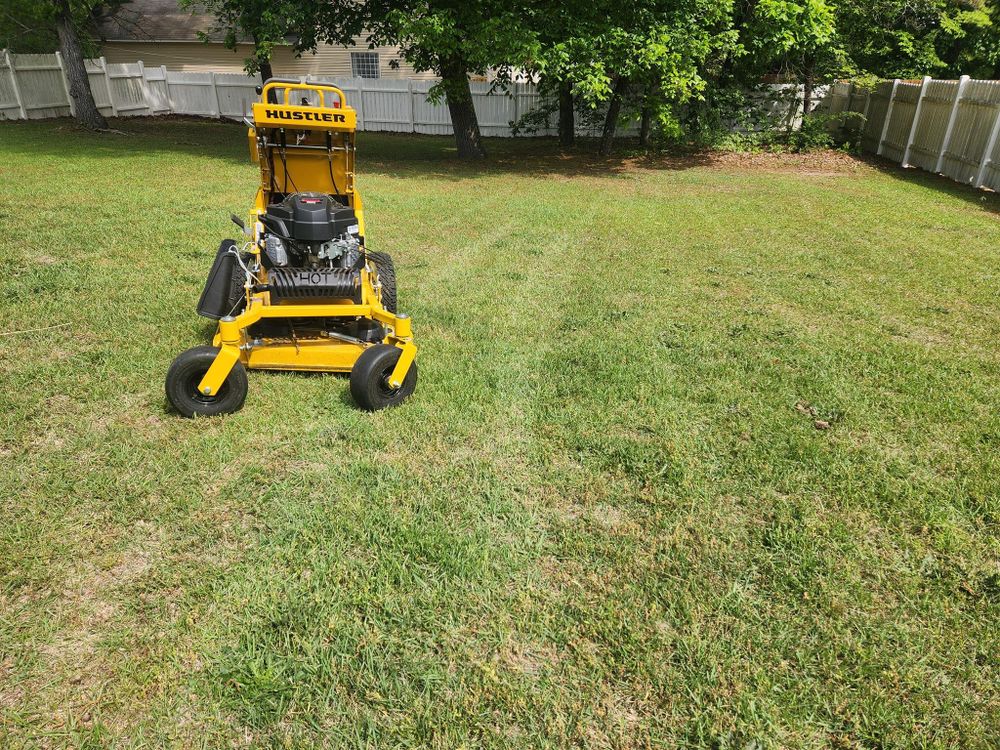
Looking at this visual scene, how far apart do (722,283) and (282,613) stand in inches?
220

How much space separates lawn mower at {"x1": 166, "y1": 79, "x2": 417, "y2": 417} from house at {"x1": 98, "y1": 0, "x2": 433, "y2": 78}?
24464 mm

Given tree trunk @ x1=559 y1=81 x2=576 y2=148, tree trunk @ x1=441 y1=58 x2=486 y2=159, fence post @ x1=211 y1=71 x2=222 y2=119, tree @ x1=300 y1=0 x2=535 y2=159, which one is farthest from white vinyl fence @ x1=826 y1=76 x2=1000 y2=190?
fence post @ x1=211 y1=71 x2=222 y2=119

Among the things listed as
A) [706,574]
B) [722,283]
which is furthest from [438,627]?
[722,283]

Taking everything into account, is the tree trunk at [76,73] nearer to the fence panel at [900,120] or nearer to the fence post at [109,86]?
the fence post at [109,86]

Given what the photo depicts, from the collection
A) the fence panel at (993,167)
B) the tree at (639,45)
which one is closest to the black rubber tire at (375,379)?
the tree at (639,45)

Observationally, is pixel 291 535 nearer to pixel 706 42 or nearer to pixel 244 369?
pixel 244 369

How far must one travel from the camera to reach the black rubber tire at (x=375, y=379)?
3.82 m

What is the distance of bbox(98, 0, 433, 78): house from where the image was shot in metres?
27.3

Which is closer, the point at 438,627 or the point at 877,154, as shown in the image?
the point at 438,627

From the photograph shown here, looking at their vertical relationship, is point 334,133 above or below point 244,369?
above

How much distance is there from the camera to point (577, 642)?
8.02ft

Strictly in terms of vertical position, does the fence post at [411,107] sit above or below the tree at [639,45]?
below

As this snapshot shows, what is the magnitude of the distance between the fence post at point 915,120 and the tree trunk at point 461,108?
9932 millimetres

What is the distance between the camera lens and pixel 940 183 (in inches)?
Answer: 516
